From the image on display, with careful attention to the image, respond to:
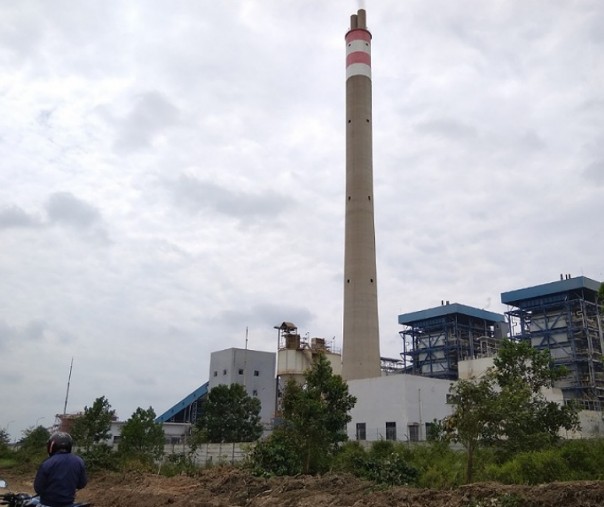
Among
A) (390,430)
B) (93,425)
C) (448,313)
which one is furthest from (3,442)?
(448,313)

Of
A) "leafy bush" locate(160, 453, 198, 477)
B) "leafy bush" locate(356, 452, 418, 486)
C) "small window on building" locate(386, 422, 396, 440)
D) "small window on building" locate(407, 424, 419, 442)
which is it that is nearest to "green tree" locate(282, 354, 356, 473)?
"leafy bush" locate(356, 452, 418, 486)

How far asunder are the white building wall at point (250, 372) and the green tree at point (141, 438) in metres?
27.4

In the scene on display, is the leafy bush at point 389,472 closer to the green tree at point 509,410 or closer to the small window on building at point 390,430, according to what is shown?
the green tree at point 509,410

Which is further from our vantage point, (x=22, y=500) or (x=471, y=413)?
(x=471, y=413)

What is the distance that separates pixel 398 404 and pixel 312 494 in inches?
1047

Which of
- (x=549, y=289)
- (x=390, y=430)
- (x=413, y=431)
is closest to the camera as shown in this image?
(x=413, y=431)

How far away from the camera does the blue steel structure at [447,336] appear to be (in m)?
62.1

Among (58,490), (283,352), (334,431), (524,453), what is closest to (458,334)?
(283,352)

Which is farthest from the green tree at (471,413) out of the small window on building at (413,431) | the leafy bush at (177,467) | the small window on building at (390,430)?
the small window on building at (390,430)

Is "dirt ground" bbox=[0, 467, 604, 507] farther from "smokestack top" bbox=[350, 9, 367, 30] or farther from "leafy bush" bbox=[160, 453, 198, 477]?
"smokestack top" bbox=[350, 9, 367, 30]

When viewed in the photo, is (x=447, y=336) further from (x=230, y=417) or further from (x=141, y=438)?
(x=141, y=438)

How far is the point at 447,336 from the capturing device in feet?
206

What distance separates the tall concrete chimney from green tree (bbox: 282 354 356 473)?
1911 centimetres

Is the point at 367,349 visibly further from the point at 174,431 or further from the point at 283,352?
the point at 174,431
